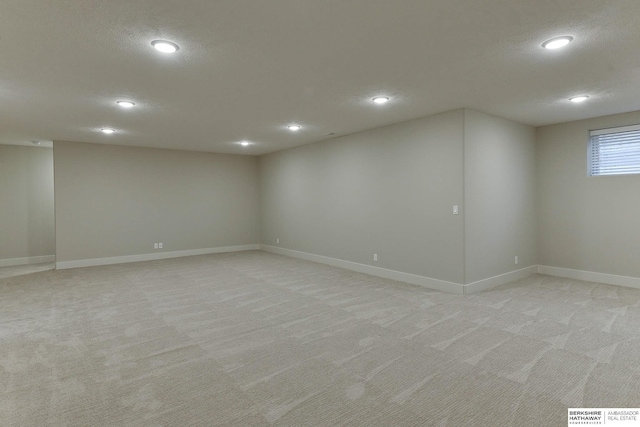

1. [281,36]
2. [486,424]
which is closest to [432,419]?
[486,424]

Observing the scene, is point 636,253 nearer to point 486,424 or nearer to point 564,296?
point 564,296

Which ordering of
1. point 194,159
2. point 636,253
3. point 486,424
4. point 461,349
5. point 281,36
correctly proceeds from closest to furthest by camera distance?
point 486,424, point 281,36, point 461,349, point 636,253, point 194,159

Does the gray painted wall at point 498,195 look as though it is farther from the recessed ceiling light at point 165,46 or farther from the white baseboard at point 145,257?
the white baseboard at point 145,257

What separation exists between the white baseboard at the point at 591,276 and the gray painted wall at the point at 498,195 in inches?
10.5

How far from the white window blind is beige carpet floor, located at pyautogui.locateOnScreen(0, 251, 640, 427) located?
180 centimetres

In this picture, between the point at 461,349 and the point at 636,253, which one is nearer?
the point at 461,349

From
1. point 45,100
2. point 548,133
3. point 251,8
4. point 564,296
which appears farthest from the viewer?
point 548,133

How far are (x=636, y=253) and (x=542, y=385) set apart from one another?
3.99 m

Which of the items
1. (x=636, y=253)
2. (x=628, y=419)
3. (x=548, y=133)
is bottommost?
(x=628, y=419)

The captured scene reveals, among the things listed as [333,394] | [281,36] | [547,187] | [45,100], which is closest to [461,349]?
[333,394]

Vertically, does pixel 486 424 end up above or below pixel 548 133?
below

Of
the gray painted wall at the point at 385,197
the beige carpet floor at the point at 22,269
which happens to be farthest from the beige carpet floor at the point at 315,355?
the beige carpet floor at the point at 22,269

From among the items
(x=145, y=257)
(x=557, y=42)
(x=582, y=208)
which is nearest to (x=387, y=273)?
(x=582, y=208)

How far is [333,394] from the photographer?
2416 millimetres
